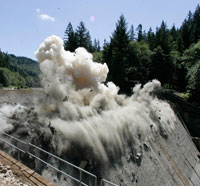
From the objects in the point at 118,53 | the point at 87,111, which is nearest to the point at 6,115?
the point at 87,111

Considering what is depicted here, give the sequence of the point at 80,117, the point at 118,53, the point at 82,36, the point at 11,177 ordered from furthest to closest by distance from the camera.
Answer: the point at 82,36
the point at 118,53
the point at 80,117
the point at 11,177

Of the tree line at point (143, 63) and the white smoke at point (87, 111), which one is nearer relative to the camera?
the white smoke at point (87, 111)

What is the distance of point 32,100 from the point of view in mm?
21844

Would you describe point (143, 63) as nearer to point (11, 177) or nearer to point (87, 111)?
point (87, 111)

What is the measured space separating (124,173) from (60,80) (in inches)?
398

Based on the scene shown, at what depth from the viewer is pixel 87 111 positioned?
14.2 metres

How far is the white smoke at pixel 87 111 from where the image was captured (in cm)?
1110

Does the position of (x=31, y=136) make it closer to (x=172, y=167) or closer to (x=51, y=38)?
(x=51, y=38)

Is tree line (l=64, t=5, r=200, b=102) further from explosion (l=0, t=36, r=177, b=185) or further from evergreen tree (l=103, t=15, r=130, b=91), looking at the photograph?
explosion (l=0, t=36, r=177, b=185)

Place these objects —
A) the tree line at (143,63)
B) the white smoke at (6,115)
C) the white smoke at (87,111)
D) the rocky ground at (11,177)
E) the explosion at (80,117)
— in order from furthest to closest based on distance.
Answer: the tree line at (143,63) → the white smoke at (87,111) → the explosion at (80,117) → the white smoke at (6,115) → the rocky ground at (11,177)

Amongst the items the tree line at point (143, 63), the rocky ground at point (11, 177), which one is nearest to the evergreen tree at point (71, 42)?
the tree line at point (143, 63)

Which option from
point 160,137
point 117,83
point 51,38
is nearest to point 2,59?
point 117,83

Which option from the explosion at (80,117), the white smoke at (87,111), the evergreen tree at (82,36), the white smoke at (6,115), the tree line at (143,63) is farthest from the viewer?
the evergreen tree at (82,36)

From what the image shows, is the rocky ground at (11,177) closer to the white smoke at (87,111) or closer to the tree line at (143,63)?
the white smoke at (87,111)
